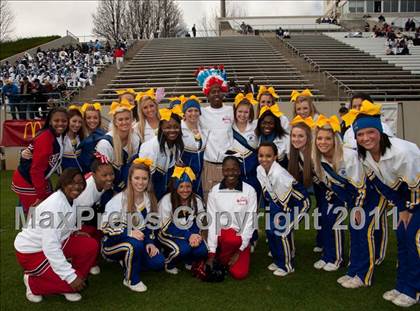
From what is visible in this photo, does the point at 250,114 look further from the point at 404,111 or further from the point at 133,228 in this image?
the point at 404,111

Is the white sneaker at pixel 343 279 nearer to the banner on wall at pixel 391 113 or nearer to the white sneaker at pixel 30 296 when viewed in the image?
the white sneaker at pixel 30 296

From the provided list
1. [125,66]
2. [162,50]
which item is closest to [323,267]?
[125,66]

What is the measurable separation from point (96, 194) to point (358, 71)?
53.2 ft

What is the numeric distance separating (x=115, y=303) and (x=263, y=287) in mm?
1316

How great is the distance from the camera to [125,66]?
21.3 meters

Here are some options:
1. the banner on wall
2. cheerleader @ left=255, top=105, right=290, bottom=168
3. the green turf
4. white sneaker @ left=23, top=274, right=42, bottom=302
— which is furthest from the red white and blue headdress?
the green turf

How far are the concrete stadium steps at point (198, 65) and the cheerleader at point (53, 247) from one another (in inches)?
441

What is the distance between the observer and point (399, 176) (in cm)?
344

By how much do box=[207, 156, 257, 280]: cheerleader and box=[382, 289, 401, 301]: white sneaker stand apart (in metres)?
1.26

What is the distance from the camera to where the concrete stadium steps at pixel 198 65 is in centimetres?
1678

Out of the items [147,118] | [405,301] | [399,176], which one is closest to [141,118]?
[147,118]

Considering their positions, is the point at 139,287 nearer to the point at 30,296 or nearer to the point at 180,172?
the point at 30,296

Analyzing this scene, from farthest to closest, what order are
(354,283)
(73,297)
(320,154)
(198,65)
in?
(198,65) < (320,154) < (354,283) < (73,297)

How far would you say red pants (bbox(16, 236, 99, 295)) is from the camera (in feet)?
12.4
